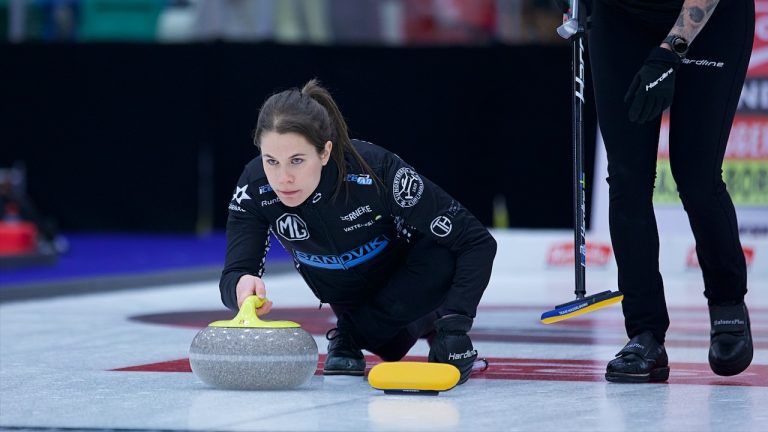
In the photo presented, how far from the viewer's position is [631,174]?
3883mm

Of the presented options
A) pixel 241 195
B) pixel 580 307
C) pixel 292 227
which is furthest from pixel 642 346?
pixel 241 195

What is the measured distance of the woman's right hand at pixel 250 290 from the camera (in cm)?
361

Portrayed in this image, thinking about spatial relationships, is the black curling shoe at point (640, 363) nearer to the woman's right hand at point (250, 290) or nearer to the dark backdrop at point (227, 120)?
the woman's right hand at point (250, 290)

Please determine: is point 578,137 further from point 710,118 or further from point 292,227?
point 292,227

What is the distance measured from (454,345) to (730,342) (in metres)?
0.81

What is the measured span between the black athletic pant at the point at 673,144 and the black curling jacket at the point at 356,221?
42cm

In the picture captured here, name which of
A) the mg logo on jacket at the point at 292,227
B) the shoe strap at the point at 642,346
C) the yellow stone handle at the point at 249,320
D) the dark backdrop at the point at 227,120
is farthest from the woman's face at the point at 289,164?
the dark backdrop at the point at 227,120

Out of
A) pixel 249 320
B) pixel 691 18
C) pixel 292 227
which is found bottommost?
pixel 249 320

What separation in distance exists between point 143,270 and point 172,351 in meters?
4.48

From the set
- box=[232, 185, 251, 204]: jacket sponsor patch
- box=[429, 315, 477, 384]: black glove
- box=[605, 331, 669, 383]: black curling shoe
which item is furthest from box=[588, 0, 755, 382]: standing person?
box=[232, 185, 251, 204]: jacket sponsor patch

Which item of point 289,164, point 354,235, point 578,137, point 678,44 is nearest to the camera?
point 289,164

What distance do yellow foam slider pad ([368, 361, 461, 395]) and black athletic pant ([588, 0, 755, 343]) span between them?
0.71m

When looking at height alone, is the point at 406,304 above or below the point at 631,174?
below

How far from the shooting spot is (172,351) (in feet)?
15.2
